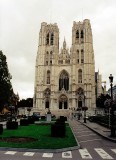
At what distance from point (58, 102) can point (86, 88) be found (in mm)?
10087

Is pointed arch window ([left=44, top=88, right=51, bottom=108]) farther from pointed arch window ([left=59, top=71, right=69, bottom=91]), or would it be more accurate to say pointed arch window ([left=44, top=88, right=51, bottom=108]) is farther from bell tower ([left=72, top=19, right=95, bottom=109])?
bell tower ([left=72, top=19, right=95, bottom=109])

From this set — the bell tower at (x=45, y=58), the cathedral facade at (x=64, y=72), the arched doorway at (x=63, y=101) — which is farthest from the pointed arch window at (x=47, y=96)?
the arched doorway at (x=63, y=101)

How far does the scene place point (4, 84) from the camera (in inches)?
1658

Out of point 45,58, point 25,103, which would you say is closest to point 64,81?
point 45,58

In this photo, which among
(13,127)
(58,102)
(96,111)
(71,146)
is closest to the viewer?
(71,146)

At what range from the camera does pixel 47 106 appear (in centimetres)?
8625

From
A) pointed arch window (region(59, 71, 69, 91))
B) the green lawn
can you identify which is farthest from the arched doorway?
the green lawn

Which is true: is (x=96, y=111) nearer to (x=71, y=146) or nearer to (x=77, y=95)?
(x=77, y=95)

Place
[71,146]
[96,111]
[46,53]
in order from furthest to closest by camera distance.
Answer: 1. [46,53]
2. [96,111]
3. [71,146]

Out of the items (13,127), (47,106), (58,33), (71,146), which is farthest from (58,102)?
(71,146)

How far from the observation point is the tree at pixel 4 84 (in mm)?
41109

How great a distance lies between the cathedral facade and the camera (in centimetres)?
8419

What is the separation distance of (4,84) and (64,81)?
48.1 meters

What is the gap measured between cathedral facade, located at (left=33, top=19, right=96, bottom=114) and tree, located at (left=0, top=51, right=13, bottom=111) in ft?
126
